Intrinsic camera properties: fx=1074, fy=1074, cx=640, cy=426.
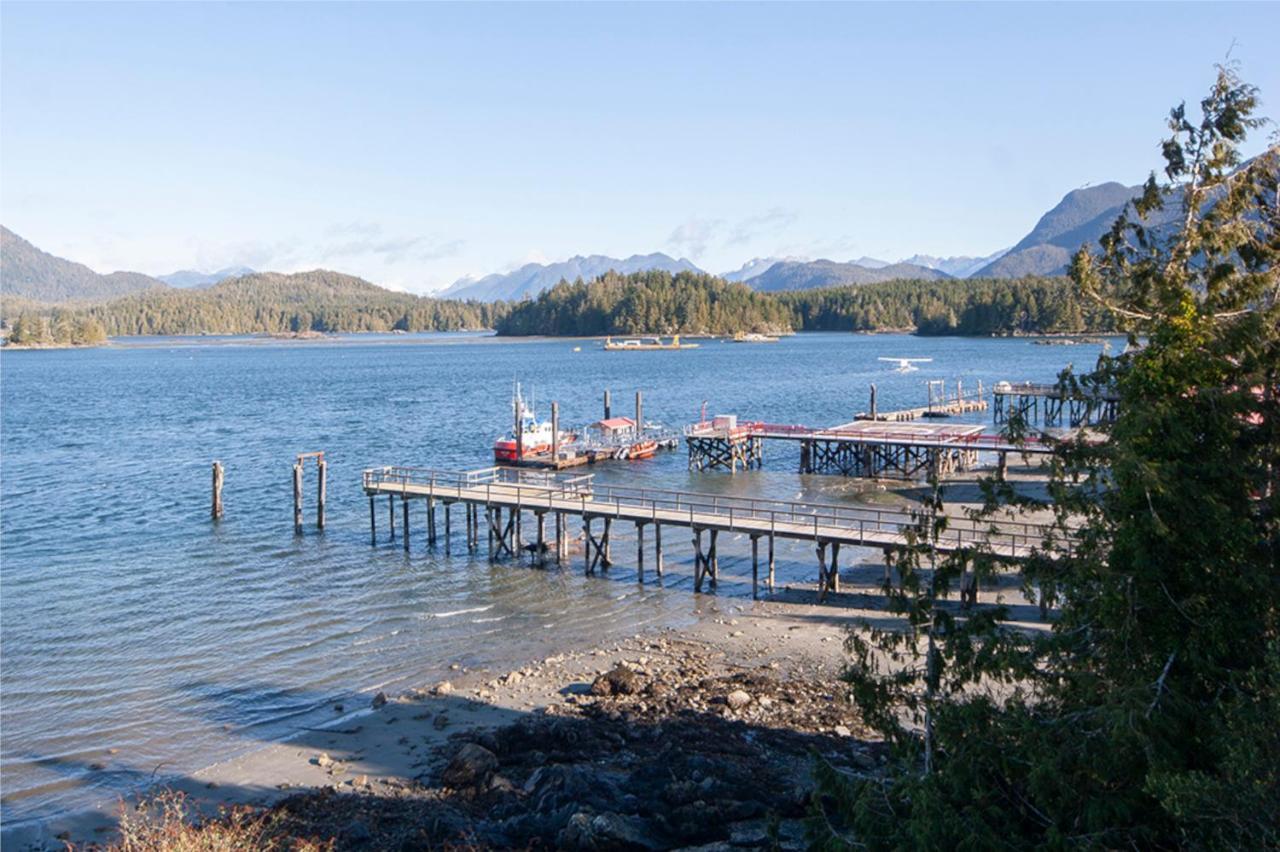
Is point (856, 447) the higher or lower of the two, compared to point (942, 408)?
lower

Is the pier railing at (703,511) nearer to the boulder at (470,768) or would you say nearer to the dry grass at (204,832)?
the boulder at (470,768)

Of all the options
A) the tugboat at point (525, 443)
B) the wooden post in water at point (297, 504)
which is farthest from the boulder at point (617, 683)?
the tugboat at point (525, 443)

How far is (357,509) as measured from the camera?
4797 cm

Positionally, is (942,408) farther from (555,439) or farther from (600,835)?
(600,835)

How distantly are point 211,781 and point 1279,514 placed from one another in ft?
59.9

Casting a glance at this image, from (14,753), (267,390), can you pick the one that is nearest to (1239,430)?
(14,753)

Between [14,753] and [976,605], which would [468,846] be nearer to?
[14,753]

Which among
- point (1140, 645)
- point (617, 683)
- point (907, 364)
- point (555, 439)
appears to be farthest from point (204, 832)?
point (907, 364)

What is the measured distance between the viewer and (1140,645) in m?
11.5

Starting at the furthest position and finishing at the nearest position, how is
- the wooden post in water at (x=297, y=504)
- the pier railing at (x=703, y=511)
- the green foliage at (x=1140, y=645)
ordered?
1. the wooden post in water at (x=297, y=504)
2. the pier railing at (x=703, y=511)
3. the green foliage at (x=1140, y=645)

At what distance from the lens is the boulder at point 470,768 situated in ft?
61.3

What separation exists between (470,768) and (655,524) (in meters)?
17.7

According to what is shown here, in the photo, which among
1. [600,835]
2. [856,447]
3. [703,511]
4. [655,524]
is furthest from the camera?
[856,447]

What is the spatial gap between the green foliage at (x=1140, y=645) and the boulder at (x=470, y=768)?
24.6ft
